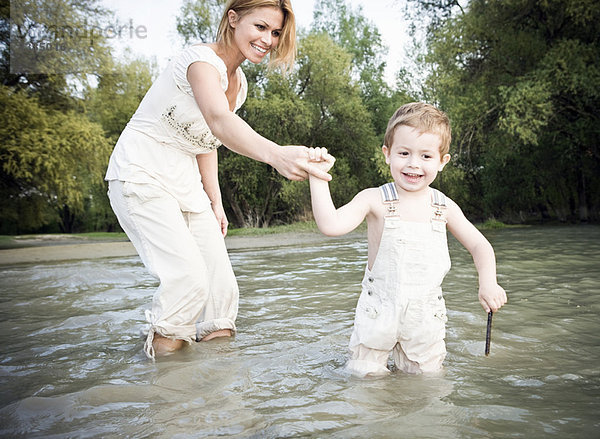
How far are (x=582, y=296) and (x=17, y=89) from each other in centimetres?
1757

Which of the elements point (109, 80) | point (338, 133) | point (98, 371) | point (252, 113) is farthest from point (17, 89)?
point (98, 371)

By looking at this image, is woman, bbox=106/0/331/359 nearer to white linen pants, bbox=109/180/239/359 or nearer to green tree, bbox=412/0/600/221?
white linen pants, bbox=109/180/239/359

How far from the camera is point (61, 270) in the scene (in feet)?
25.2

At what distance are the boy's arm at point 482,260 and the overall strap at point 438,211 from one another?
0.15 ft

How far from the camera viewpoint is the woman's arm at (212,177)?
3.85m

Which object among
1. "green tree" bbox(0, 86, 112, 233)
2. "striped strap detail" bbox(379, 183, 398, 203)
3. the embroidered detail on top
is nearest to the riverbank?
"green tree" bbox(0, 86, 112, 233)

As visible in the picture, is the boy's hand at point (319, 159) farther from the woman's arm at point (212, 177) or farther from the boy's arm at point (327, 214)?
the woman's arm at point (212, 177)

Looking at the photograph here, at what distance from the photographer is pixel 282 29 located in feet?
10.6

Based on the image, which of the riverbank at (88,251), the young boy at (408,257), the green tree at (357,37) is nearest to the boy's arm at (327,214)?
the young boy at (408,257)

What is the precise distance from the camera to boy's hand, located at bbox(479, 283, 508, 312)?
264 cm

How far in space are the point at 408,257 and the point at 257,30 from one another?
1.55m

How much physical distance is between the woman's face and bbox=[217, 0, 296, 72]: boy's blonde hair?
23mm

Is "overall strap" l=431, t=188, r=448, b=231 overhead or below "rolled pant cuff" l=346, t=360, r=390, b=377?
overhead

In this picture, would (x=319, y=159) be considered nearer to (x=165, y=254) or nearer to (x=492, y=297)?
(x=492, y=297)
